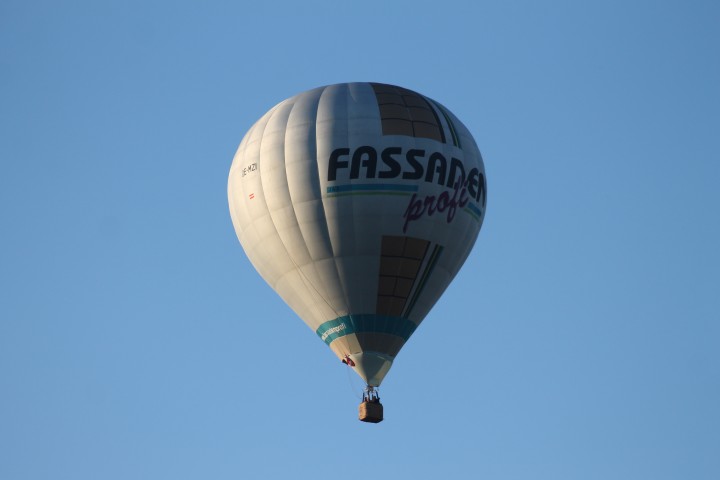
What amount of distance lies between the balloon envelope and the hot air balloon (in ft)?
0.09

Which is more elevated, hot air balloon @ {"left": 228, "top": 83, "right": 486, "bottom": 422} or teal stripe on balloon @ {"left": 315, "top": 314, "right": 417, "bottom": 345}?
hot air balloon @ {"left": 228, "top": 83, "right": 486, "bottom": 422}

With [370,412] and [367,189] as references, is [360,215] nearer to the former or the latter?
[367,189]

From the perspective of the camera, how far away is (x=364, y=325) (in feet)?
176

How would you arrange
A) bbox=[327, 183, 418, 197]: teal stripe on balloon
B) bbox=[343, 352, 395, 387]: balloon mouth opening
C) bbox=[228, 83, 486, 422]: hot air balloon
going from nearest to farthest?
bbox=[327, 183, 418, 197]: teal stripe on balloon, bbox=[228, 83, 486, 422]: hot air balloon, bbox=[343, 352, 395, 387]: balloon mouth opening

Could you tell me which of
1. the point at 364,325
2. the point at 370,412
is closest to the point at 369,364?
the point at 364,325

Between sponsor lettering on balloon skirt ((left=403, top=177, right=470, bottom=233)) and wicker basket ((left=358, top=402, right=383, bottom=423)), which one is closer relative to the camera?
wicker basket ((left=358, top=402, right=383, bottom=423))

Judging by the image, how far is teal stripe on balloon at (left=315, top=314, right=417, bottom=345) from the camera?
176ft

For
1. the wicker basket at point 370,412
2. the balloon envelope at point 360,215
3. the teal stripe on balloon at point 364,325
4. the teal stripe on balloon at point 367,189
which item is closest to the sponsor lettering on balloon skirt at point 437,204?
the balloon envelope at point 360,215

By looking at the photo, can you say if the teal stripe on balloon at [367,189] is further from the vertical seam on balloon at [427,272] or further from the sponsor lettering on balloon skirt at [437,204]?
the vertical seam on balloon at [427,272]

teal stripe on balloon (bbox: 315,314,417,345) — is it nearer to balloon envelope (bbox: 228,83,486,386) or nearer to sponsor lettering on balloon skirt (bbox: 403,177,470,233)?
balloon envelope (bbox: 228,83,486,386)

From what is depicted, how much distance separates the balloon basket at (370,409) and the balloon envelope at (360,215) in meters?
0.32

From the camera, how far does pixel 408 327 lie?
178 ft

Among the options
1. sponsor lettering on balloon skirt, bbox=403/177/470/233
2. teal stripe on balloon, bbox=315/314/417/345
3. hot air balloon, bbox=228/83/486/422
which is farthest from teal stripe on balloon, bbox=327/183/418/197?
teal stripe on balloon, bbox=315/314/417/345

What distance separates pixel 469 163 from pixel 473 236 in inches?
80.9
